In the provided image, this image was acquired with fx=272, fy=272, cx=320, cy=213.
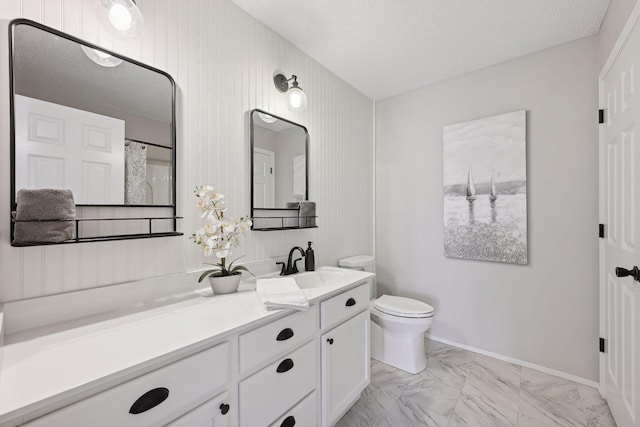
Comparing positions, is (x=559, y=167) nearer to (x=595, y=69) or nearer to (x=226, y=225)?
(x=595, y=69)

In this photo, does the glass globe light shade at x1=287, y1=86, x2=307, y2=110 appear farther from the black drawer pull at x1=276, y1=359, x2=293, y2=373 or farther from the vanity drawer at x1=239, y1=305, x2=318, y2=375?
the black drawer pull at x1=276, y1=359, x2=293, y2=373

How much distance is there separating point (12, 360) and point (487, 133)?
298cm

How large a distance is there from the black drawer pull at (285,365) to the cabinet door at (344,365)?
250 millimetres

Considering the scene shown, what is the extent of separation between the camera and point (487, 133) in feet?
7.62

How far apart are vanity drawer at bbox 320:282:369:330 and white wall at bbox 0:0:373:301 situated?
0.60 m

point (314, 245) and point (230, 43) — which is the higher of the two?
point (230, 43)

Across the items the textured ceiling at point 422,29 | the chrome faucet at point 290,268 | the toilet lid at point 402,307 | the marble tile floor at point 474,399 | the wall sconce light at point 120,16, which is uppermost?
the textured ceiling at point 422,29

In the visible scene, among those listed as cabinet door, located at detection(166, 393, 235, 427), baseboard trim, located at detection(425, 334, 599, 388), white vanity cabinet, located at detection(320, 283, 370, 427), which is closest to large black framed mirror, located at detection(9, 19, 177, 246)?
cabinet door, located at detection(166, 393, 235, 427)

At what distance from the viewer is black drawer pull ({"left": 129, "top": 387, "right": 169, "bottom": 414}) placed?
0.75 metres

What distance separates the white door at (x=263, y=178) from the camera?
1.77 meters

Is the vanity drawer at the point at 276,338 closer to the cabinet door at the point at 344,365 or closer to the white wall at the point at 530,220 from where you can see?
the cabinet door at the point at 344,365

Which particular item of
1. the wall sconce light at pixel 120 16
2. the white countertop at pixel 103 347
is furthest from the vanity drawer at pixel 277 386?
the wall sconce light at pixel 120 16

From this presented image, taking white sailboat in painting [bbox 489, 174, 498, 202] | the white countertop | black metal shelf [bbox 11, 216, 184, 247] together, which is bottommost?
the white countertop

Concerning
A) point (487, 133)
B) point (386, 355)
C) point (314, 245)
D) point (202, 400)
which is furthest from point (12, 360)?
point (487, 133)
